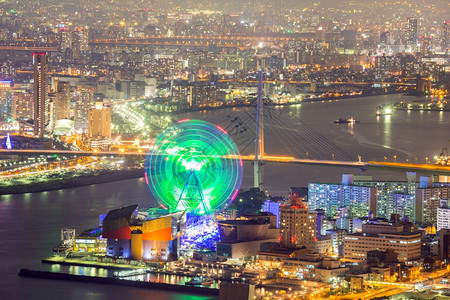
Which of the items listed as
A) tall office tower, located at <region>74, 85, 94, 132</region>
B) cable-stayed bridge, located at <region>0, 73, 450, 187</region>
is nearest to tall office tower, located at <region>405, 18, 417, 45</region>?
cable-stayed bridge, located at <region>0, 73, 450, 187</region>

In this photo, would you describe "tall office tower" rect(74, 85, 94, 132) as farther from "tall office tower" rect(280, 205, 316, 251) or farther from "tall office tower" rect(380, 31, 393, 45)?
"tall office tower" rect(380, 31, 393, 45)

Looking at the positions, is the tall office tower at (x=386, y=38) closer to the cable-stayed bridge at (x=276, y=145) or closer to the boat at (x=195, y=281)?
the cable-stayed bridge at (x=276, y=145)

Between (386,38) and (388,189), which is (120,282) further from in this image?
(386,38)

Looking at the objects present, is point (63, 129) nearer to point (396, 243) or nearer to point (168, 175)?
point (168, 175)

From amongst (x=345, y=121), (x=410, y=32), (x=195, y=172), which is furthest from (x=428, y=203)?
(x=410, y=32)

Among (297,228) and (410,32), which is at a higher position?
(410,32)

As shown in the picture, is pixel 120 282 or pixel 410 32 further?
pixel 410 32

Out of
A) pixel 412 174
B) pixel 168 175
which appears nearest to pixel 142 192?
pixel 168 175
